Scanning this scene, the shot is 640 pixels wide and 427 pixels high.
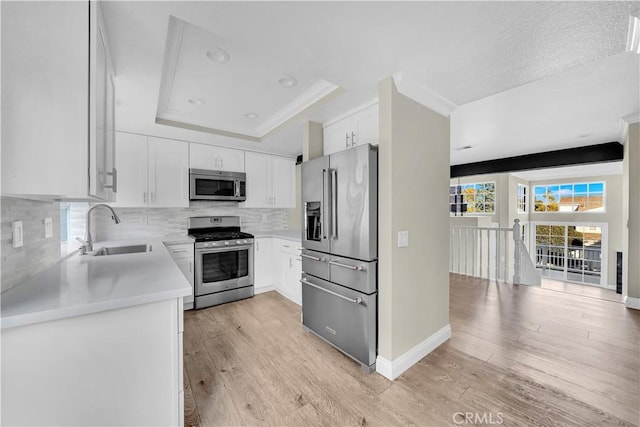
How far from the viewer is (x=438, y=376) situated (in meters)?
1.97

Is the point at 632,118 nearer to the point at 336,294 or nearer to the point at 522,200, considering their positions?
the point at 336,294

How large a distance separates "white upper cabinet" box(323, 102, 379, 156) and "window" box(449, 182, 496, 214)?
7108 millimetres

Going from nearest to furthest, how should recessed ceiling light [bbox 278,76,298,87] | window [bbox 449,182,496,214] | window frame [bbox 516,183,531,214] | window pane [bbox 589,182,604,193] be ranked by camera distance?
recessed ceiling light [bbox 278,76,298,87] → window pane [bbox 589,182,604,193] → window [bbox 449,182,496,214] → window frame [bbox 516,183,531,214]

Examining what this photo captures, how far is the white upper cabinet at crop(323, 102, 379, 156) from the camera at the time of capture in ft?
7.58

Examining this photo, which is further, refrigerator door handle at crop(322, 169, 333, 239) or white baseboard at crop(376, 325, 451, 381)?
refrigerator door handle at crop(322, 169, 333, 239)

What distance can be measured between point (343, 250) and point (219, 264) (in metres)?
2.07

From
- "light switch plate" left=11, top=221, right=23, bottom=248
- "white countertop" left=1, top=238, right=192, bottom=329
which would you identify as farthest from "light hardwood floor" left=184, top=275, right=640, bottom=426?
"light switch plate" left=11, top=221, right=23, bottom=248

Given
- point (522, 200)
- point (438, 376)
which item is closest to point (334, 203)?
point (438, 376)

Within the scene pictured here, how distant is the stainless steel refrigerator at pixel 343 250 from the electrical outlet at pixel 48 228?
73.7 inches

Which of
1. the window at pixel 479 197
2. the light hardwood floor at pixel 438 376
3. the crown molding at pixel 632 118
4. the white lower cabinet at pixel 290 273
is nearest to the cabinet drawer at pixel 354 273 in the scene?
the light hardwood floor at pixel 438 376

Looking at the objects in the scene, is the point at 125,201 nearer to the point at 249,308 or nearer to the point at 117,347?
the point at 249,308

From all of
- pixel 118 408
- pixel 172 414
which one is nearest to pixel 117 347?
pixel 118 408

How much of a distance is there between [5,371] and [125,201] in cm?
273

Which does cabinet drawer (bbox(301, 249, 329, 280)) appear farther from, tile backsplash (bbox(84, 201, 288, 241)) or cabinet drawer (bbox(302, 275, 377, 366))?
tile backsplash (bbox(84, 201, 288, 241))
